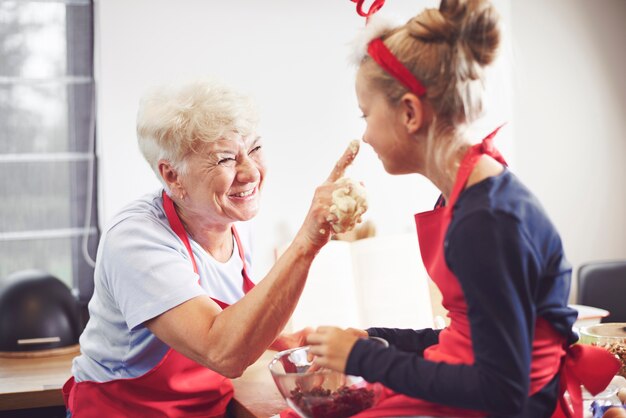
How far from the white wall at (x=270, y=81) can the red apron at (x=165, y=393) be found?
4.66 ft

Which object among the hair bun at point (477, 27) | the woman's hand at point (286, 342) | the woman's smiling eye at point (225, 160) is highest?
the hair bun at point (477, 27)

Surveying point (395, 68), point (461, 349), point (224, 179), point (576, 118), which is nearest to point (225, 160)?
point (224, 179)

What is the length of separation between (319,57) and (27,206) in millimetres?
1359

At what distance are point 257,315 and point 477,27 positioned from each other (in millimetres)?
656

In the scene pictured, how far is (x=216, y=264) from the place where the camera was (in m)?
1.73

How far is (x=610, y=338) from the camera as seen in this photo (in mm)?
1485

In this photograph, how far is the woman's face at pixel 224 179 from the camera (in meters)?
1.62

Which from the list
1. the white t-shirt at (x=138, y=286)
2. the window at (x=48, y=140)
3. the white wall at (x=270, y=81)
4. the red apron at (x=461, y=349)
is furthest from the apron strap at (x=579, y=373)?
the window at (x=48, y=140)

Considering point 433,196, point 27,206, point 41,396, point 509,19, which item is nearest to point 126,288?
point 41,396

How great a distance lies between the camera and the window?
115 inches

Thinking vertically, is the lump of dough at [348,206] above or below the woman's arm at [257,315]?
above

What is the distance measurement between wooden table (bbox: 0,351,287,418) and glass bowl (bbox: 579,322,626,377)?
0.63 meters

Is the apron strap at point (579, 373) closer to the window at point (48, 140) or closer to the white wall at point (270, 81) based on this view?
the white wall at point (270, 81)

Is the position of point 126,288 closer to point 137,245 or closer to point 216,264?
point 137,245
